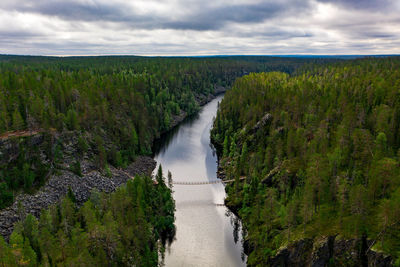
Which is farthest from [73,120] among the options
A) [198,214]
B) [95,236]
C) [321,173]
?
[321,173]

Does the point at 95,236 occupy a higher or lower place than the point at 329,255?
higher

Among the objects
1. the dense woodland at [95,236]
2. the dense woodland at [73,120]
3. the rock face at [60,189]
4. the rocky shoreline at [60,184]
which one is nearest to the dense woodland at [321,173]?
the dense woodland at [95,236]

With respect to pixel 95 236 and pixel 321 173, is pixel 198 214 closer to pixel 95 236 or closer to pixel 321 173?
pixel 95 236

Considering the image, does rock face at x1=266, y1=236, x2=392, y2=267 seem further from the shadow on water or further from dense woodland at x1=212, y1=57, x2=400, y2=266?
the shadow on water

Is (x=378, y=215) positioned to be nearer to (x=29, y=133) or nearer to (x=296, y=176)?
(x=296, y=176)

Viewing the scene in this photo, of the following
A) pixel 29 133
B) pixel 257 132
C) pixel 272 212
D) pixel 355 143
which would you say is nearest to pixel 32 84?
pixel 29 133
